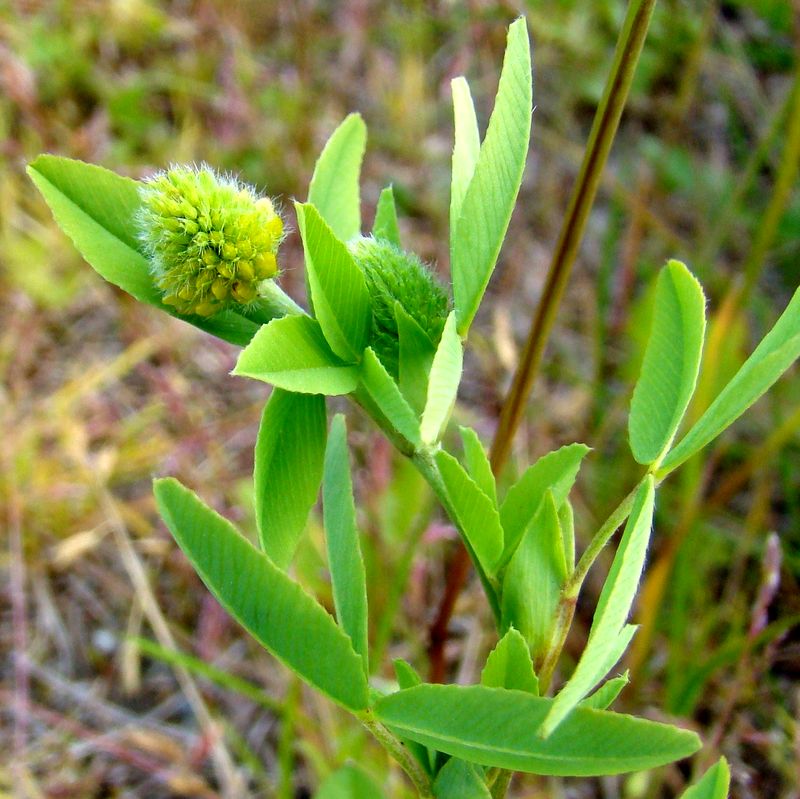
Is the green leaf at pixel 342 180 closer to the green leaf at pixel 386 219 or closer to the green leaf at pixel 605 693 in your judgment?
the green leaf at pixel 386 219

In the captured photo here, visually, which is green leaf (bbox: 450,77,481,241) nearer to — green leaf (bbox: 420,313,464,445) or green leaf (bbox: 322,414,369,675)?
green leaf (bbox: 420,313,464,445)

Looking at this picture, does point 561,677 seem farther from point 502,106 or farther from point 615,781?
point 502,106

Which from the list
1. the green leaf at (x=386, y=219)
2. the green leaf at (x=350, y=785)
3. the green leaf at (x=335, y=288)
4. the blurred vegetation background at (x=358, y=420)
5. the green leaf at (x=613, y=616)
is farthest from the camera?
the blurred vegetation background at (x=358, y=420)

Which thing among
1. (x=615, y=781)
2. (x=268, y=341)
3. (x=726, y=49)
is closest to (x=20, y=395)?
(x=615, y=781)

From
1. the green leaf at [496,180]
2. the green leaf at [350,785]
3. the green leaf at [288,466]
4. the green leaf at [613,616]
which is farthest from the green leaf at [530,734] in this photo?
the green leaf at [350,785]

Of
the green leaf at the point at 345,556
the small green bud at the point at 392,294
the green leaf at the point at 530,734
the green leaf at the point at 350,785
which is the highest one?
the small green bud at the point at 392,294

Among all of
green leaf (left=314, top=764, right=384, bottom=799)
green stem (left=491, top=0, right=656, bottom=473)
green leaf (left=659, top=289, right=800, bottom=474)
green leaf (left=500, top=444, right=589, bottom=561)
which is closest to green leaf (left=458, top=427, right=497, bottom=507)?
green leaf (left=500, top=444, right=589, bottom=561)

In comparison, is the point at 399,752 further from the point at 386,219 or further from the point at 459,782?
the point at 386,219
